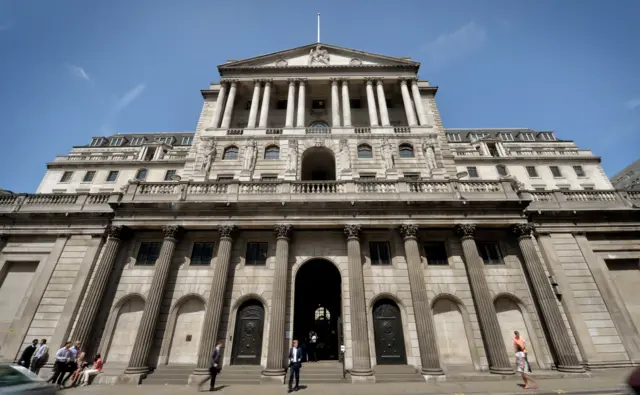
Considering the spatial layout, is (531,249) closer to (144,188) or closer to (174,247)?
(174,247)

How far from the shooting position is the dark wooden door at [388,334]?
14944 millimetres

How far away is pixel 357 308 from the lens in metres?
14.8

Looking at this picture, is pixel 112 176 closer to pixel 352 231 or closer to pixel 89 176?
pixel 89 176

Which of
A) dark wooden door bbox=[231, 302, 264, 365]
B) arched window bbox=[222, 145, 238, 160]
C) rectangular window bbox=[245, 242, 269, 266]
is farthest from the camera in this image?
arched window bbox=[222, 145, 238, 160]

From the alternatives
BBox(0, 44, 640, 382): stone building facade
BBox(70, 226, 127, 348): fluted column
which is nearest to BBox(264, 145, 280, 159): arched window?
BBox(0, 44, 640, 382): stone building facade

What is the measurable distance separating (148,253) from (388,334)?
15.9 meters

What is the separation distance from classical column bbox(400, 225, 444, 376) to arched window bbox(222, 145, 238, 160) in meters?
15.4

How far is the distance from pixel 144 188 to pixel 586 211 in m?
30.1

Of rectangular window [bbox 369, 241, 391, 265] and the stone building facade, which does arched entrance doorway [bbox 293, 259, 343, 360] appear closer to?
the stone building facade

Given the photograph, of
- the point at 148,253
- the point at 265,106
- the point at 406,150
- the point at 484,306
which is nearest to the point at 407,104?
the point at 406,150

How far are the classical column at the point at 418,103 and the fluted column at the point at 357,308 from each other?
1434 cm

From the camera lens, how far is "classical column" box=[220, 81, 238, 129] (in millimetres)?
25562

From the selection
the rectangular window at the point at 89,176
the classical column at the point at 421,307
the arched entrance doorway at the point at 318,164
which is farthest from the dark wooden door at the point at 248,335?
the rectangular window at the point at 89,176

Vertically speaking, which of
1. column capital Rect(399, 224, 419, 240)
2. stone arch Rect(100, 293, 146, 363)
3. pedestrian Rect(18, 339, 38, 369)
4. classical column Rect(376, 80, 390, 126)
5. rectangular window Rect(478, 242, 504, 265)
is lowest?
pedestrian Rect(18, 339, 38, 369)
